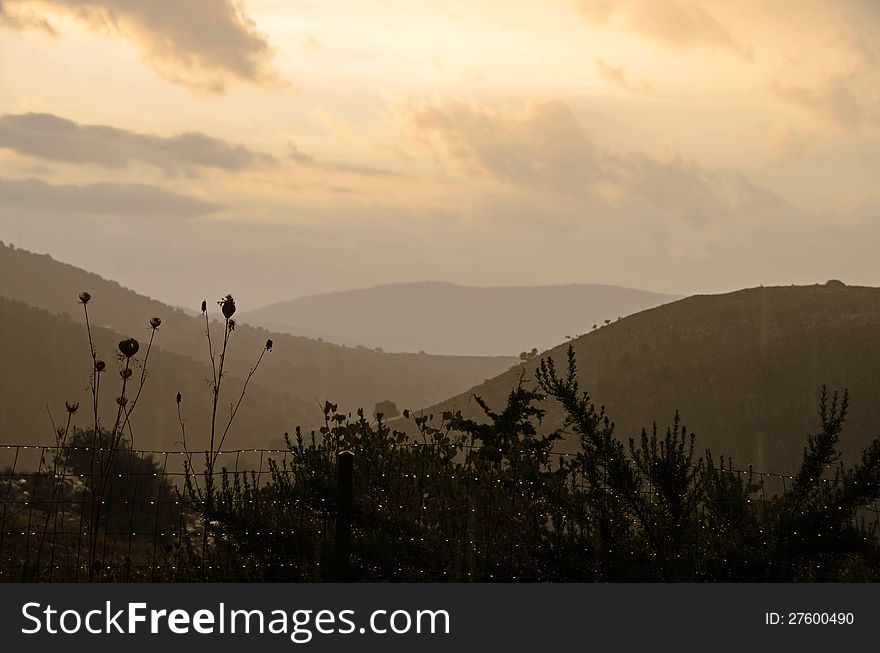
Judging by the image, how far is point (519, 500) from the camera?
10.0m

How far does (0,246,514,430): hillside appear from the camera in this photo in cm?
13250

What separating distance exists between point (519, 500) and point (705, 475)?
6.35 feet

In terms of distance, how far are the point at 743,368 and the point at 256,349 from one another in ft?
329

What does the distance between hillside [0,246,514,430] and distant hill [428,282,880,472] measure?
2287 inches

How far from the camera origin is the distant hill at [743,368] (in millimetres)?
53938

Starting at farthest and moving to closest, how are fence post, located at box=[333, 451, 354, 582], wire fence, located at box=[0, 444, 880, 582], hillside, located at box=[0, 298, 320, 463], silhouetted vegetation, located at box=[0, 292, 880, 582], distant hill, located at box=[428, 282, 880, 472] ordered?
1. hillside, located at box=[0, 298, 320, 463]
2. distant hill, located at box=[428, 282, 880, 472]
3. wire fence, located at box=[0, 444, 880, 582]
4. silhouetted vegetation, located at box=[0, 292, 880, 582]
5. fence post, located at box=[333, 451, 354, 582]

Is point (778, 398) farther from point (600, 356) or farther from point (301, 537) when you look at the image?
point (301, 537)

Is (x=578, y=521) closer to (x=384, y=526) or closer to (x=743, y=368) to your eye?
(x=384, y=526)

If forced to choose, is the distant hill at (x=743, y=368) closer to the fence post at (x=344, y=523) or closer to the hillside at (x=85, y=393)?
the hillside at (x=85, y=393)

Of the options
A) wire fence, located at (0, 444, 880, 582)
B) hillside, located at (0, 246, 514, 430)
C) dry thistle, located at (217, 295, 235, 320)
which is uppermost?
hillside, located at (0, 246, 514, 430)

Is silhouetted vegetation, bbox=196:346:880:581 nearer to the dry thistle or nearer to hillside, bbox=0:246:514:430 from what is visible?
the dry thistle

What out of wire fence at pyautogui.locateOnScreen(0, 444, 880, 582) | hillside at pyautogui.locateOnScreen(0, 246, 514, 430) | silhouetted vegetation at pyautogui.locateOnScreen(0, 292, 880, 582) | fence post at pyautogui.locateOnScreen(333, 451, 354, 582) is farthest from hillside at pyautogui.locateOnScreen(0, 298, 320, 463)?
fence post at pyautogui.locateOnScreen(333, 451, 354, 582)

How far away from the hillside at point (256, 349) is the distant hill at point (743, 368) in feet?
191

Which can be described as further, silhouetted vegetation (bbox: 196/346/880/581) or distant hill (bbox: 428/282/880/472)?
distant hill (bbox: 428/282/880/472)
